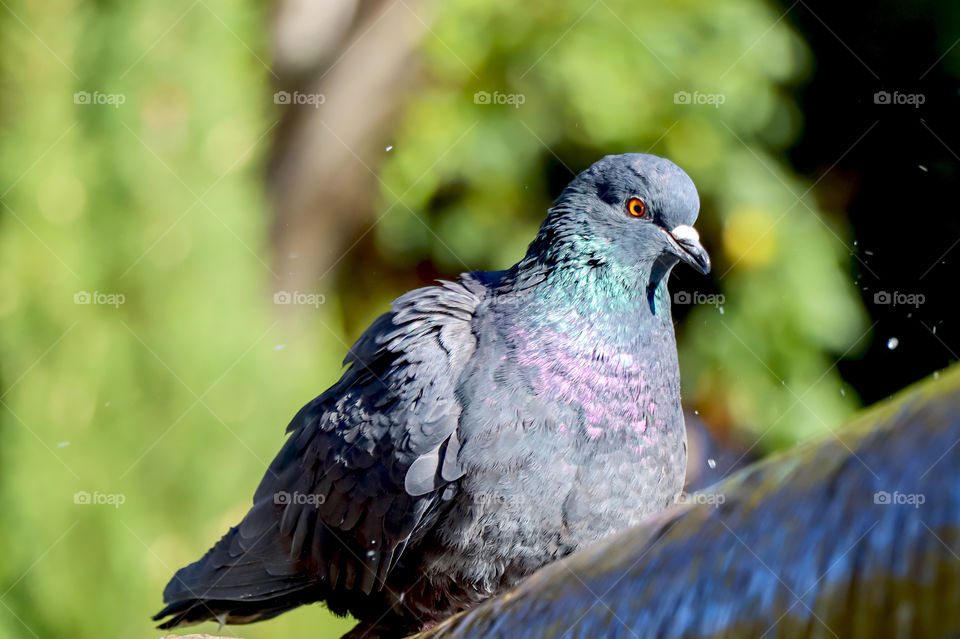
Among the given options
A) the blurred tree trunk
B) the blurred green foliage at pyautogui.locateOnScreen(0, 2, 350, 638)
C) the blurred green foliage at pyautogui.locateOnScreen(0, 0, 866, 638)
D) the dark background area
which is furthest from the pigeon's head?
the blurred tree trunk

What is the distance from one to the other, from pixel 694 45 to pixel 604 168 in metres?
2.20

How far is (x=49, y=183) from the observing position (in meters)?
4.21

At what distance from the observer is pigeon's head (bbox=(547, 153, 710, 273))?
2.61 m

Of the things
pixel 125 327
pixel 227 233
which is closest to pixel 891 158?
pixel 227 233

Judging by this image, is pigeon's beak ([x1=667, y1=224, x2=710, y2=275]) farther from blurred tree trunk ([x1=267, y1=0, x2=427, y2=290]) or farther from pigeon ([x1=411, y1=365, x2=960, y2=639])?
blurred tree trunk ([x1=267, y1=0, x2=427, y2=290])

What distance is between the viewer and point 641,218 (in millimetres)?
2627

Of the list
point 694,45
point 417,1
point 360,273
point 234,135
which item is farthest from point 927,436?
point 417,1

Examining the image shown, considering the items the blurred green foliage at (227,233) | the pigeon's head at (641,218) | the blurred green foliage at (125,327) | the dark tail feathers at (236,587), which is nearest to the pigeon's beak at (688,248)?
the pigeon's head at (641,218)

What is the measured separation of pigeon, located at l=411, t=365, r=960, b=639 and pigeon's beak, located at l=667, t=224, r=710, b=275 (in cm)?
83

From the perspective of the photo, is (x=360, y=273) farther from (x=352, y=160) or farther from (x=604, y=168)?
(x=604, y=168)

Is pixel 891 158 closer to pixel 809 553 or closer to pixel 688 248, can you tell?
pixel 688 248

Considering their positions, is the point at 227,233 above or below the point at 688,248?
above

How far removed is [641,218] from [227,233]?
8.01 feet

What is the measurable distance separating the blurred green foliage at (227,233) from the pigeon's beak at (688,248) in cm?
201
